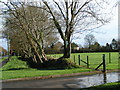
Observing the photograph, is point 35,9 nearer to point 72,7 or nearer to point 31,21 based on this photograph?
point 31,21

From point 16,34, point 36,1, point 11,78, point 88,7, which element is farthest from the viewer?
point 16,34

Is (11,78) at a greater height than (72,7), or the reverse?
(72,7)

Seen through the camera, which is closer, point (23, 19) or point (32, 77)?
point (32, 77)

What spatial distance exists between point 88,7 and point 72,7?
163 cm

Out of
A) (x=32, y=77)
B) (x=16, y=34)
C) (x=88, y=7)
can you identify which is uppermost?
(x=88, y=7)

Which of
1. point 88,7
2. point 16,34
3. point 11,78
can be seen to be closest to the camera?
point 11,78

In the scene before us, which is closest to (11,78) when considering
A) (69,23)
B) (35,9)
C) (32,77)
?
(32,77)

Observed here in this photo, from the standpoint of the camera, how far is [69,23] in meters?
16.3

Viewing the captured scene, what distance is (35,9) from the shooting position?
57.7 feet

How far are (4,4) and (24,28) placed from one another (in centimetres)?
295

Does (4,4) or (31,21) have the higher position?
(4,4)

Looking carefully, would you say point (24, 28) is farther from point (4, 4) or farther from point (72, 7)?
point (72, 7)

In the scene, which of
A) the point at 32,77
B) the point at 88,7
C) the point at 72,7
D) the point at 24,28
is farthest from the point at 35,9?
the point at 32,77

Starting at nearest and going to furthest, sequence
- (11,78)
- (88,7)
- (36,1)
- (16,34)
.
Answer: (11,78) → (88,7) → (36,1) → (16,34)
